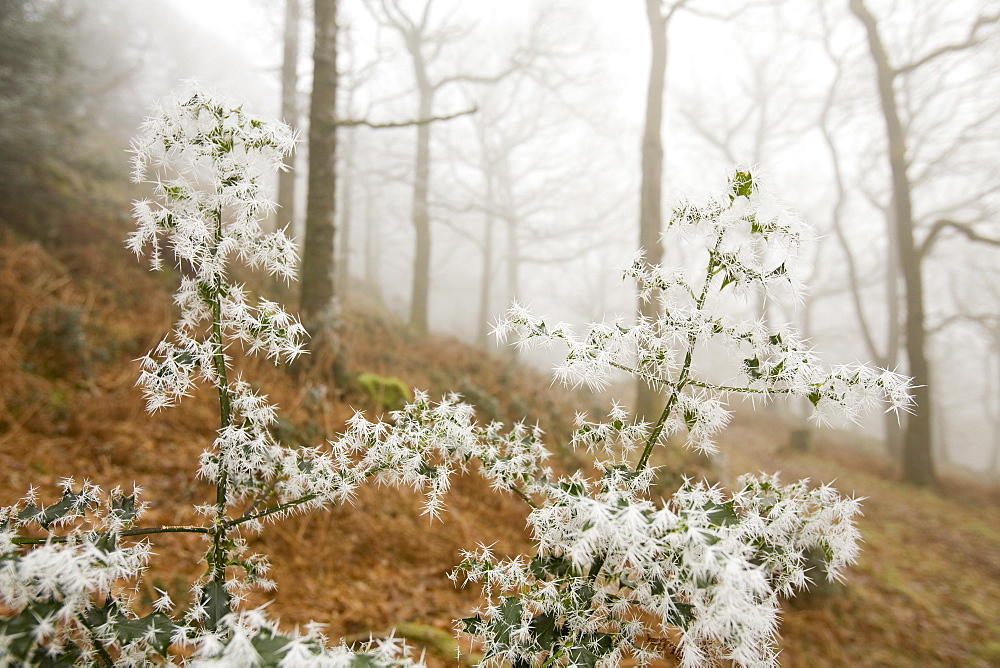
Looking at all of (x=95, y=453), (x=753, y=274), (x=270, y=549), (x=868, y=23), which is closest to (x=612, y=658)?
(x=753, y=274)

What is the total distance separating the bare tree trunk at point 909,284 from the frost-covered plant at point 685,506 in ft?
27.4

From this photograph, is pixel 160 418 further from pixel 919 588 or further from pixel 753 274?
pixel 919 588

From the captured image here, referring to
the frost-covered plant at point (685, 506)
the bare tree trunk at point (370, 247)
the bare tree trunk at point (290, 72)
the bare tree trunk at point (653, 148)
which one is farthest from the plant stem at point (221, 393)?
the bare tree trunk at point (370, 247)

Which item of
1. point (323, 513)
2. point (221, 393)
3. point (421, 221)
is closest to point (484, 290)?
point (421, 221)

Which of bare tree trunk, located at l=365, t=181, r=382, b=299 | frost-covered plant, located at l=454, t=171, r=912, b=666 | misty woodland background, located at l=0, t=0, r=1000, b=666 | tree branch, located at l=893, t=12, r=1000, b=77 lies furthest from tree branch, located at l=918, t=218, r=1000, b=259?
bare tree trunk, located at l=365, t=181, r=382, b=299

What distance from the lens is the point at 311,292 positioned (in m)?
4.79

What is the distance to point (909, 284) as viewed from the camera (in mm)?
7805

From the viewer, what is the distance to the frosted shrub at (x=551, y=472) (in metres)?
1.05

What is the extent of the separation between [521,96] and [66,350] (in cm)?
1439

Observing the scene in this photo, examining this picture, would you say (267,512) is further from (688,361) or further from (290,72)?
(290,72)

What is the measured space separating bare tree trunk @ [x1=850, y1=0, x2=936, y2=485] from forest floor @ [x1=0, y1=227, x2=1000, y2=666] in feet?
4.35

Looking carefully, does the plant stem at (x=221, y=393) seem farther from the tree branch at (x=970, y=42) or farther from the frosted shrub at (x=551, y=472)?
the tree branch at (x=970, y=42)

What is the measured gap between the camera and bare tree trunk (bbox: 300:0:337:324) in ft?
15.2

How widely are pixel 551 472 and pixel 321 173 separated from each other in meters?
4.26
